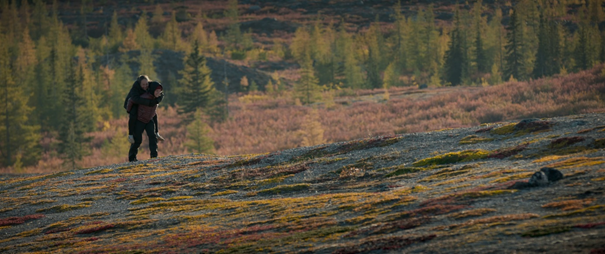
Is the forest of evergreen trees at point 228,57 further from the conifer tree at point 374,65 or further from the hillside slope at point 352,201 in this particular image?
the hillside slope at point 352,201

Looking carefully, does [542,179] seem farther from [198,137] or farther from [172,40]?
[172,40]

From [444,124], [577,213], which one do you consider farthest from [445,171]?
[444,124]

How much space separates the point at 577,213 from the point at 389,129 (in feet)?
162

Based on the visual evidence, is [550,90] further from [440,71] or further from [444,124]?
[440,71]

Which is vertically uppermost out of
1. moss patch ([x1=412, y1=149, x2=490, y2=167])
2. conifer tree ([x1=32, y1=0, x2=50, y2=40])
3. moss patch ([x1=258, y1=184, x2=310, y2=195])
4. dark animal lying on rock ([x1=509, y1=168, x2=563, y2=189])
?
conifer tree ([x1=32, y1=0, x2=50, y2=40])

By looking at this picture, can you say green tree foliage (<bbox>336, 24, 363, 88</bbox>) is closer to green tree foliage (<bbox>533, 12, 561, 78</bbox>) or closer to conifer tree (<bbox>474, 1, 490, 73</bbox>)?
conifer tree (<bbox>474, 1, 490, 73</bbox>)

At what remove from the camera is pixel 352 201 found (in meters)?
15.7

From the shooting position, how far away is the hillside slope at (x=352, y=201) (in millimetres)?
11047

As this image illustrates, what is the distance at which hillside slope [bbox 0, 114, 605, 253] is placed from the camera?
36.2 feet

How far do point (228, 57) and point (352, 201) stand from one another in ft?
375

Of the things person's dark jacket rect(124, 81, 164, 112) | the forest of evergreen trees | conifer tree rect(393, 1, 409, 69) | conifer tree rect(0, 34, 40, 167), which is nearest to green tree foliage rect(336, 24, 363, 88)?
the forest of evergreen trees

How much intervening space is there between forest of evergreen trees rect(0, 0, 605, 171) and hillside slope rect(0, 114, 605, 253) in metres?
33.5

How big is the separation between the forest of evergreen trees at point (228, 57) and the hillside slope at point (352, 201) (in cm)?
3350

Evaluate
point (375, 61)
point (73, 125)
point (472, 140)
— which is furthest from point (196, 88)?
point (472, 140)
